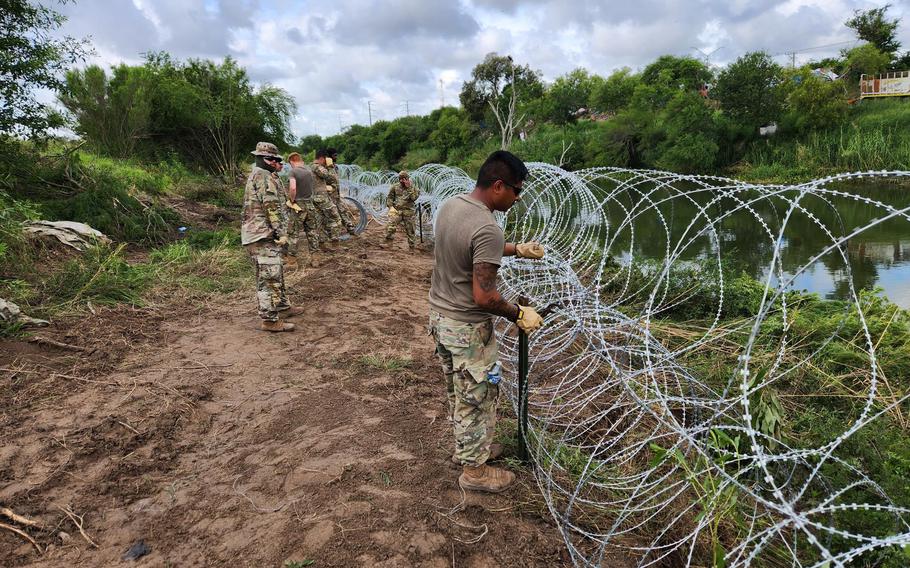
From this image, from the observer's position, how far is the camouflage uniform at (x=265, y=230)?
537cm

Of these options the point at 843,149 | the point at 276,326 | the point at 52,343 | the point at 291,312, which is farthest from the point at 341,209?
the point at 843,149

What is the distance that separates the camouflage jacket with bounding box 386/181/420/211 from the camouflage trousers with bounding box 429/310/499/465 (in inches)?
294

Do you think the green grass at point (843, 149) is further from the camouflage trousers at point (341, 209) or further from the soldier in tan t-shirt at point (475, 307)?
the soldier in tan t-shirt at point (475, 307)

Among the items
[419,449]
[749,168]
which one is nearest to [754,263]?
[419,449]

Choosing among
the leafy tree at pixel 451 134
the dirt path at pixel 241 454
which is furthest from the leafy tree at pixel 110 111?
the leafy tree at pixel 451 134

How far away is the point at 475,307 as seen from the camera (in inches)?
107

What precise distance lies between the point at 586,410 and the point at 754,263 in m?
8.39

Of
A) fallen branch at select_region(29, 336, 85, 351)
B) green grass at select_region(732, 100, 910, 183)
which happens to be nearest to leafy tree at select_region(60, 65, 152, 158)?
fallen branch at select_region(29, 336, 85, 351)

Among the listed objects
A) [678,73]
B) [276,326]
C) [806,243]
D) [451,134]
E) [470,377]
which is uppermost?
[678,73]

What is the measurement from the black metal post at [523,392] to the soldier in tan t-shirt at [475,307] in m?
0.19

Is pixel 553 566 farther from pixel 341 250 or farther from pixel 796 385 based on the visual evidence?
pixel 341 250

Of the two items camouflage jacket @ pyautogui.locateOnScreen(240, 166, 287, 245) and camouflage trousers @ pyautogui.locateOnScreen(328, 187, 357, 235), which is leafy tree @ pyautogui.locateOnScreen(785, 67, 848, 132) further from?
camouflage jacket @ pyautogui.locateOnScreen(240, 166, 287, 245)

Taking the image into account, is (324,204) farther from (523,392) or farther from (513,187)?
(513,187)

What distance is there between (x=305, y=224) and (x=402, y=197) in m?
2.06
